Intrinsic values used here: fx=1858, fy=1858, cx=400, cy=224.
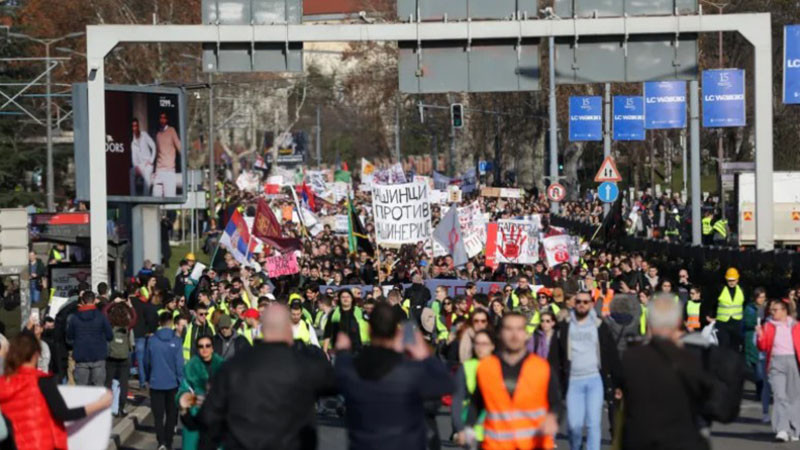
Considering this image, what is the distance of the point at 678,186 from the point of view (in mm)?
97812

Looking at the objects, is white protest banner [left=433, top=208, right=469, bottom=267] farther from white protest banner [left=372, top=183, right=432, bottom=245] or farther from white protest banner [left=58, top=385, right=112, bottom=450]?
white protest banner [left=58, top=385, right=112, bottom=450]

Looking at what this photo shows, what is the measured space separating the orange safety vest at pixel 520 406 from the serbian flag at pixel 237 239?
911 inches

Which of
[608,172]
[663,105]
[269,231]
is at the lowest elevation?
[269,231]

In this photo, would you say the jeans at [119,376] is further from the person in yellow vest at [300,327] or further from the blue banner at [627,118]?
the blue banner at [627,118]

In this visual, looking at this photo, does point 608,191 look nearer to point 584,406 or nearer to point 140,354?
point 140,354

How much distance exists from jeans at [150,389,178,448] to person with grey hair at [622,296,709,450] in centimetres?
872

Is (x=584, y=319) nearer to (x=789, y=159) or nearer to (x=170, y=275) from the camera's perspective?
(x=170, y=275)

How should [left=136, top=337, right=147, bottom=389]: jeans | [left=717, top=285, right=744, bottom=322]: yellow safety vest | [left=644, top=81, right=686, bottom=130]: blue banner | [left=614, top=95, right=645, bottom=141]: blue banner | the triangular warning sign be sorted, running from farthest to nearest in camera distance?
[left=614, top=95, right=645, bottom=141]: blue banner → the triangular warning sign → [left=644, top=81, right=686, bottom=130]: blue banner → [left=136, top=337, right=147, bottom=389]: jeans → [left=717, top=285, right=744, bottom=322]: yellow safety vest

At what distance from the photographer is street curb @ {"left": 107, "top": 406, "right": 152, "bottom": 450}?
1787cm

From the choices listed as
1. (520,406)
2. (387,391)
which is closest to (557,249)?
(520,406)

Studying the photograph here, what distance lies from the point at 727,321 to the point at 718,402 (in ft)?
41.6

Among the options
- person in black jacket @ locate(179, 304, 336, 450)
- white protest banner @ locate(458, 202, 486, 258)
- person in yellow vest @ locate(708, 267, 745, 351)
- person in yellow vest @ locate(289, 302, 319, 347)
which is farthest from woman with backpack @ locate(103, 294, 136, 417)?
white protest banner @ locate(458, 202, 486, 258)

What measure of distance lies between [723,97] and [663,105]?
492cm

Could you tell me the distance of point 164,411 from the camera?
17266 mm
